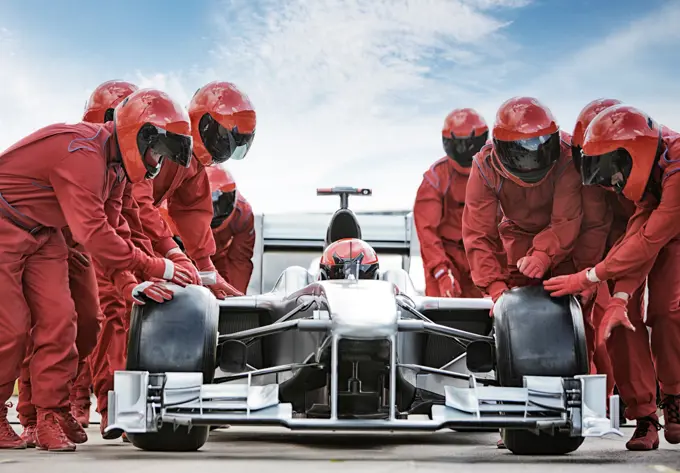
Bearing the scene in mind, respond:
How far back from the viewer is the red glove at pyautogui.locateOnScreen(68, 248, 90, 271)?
638 cm

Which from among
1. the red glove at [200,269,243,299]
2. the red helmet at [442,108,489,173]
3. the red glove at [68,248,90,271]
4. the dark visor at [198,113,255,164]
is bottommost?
the red glove at [200,269,243,299]

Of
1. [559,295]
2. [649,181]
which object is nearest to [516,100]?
[649,181]

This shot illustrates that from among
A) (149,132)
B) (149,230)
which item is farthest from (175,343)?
(149,230)

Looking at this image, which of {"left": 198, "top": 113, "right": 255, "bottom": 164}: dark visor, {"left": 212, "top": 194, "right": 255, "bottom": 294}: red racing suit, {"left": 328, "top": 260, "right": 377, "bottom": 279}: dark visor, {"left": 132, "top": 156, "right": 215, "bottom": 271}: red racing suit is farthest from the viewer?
{"left": 212, "top": 194, "right": 255, "bottom": 294}: red racing suit

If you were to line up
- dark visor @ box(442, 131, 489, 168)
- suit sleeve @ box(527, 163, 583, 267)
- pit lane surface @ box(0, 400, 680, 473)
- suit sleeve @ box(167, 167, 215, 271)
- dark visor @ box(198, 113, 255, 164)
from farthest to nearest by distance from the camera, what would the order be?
1. dark visor @ box(442, 131, 489, 168)
2. dark visor @ box(198, 113, 255, 164)
3. suit sleeve @ box(167, 167, 215, 271)
4. suit sleeve @ box(527, 163, 583, 267)
5. pit lane surface @ box(0, 400, 680, 473)

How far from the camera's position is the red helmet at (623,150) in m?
6.00

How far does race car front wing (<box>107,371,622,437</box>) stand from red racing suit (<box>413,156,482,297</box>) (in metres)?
4.81

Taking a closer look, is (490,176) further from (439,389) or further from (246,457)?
(246,457)

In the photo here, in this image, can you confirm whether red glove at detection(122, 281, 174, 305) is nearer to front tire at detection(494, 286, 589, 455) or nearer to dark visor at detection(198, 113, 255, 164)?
front tire at detection(494, 286, 589, 455)

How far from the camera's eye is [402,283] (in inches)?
277

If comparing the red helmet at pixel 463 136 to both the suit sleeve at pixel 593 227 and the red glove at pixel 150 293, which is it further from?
the red glove at pixel 150 293

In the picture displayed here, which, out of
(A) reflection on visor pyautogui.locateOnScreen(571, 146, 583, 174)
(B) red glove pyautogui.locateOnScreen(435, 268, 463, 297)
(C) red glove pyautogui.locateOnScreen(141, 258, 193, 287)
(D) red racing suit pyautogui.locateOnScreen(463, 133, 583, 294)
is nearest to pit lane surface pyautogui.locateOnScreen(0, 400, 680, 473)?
(C) red glove pyautogui.locateOnScreen(141, 258, 193, 287)

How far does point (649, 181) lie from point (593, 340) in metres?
1.53

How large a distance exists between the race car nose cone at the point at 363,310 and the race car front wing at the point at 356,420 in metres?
0.43
